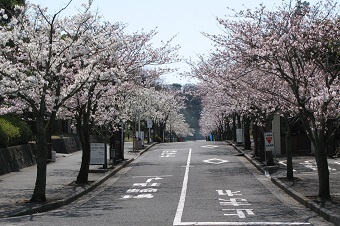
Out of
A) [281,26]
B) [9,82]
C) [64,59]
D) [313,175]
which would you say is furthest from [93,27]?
[313,175]

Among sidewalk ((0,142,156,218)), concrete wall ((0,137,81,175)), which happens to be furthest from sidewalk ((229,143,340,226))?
concrete wall ((0,137,81,175))

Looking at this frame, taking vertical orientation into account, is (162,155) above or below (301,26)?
below

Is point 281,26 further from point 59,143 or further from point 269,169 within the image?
point 59,143

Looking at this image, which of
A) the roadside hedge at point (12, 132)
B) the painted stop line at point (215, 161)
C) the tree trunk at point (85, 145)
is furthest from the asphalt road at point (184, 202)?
the roadside hedge at point (12, 132)

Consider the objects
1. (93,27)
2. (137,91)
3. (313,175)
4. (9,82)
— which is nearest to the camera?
(9,82)

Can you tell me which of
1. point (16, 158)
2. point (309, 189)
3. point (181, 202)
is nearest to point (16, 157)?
point (16, 158)

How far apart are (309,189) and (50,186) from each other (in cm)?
943

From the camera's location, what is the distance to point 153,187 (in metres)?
22.3

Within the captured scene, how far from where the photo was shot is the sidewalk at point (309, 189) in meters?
14.2

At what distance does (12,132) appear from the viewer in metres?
29.9

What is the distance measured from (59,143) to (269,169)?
748 inches

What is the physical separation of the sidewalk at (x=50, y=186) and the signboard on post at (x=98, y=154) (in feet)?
1.46

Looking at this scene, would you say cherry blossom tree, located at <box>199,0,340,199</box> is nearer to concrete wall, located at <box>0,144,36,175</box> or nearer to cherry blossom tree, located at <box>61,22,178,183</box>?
cherry blossom tree, located at <box>61,22,178,183</box>

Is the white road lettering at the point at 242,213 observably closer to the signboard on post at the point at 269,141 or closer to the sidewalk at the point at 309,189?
the sidewalk at the point at 309,189
